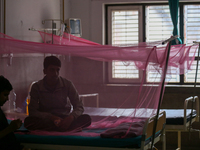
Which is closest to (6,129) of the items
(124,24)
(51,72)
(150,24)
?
(51,72)

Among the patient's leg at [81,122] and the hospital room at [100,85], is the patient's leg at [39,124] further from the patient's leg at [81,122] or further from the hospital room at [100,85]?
the patient's leg at [81,122]

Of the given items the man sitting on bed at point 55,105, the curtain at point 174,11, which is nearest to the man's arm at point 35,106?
the man sitting on bed at point 55,105

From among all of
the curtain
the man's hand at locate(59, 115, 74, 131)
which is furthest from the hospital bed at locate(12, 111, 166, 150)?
the curtain

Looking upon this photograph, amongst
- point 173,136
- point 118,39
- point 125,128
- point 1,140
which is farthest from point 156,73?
point 118,39

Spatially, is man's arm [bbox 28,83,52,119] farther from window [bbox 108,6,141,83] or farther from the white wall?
window [bbox 108,6,141,83]

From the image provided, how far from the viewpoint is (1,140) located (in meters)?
2.17

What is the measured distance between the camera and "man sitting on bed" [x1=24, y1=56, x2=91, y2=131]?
260 centimetres

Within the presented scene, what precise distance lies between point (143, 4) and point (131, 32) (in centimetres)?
54

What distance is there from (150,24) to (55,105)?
3034 mm

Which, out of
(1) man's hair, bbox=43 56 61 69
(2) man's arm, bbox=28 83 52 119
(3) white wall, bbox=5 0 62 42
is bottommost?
(2) man's arm, bbox=28 83 52 119

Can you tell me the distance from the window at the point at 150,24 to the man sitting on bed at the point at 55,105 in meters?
2.69

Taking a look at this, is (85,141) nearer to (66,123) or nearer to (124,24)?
(66,123)

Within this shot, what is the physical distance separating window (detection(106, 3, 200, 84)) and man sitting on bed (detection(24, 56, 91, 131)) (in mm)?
2691

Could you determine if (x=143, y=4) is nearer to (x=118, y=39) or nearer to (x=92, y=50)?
(x=118, y=39)
